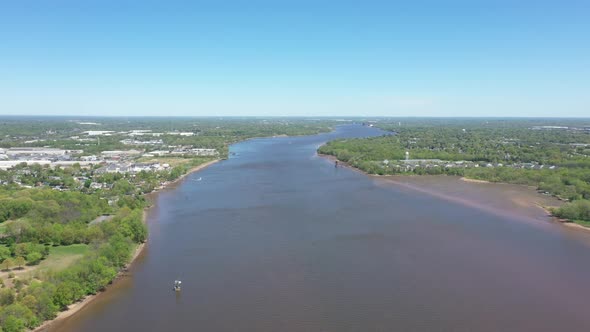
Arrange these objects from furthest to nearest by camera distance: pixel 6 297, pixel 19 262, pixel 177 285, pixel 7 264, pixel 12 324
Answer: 1. pixel 19 262
2. pixel 7 264
3. pixel 177 285
4. pixel 6 297
5. pixel 12 324

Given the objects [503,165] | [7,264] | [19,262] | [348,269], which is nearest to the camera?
[7,264]

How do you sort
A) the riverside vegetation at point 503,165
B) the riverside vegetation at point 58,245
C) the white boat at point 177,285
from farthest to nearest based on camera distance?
the riverside vegetation at point 503,165, the white boat at point 177,285, the riverside vegetation at point 58,245

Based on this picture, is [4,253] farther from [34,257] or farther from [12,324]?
[12,324]

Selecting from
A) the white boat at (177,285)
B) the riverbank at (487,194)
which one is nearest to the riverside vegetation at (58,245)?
the white boat at (177,285)

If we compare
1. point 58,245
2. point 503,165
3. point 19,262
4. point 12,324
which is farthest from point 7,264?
point 503,165

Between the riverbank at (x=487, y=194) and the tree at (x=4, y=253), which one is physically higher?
the tree at (x=4, y=253)

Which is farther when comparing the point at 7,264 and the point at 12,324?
the point at 7,264

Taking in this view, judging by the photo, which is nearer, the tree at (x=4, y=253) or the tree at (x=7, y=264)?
the tree at (x=7, y=264)

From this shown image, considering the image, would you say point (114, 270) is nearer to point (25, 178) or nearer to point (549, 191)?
point (25, 178)

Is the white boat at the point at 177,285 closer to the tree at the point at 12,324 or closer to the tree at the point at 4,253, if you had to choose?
the tree at the point at 12,324
